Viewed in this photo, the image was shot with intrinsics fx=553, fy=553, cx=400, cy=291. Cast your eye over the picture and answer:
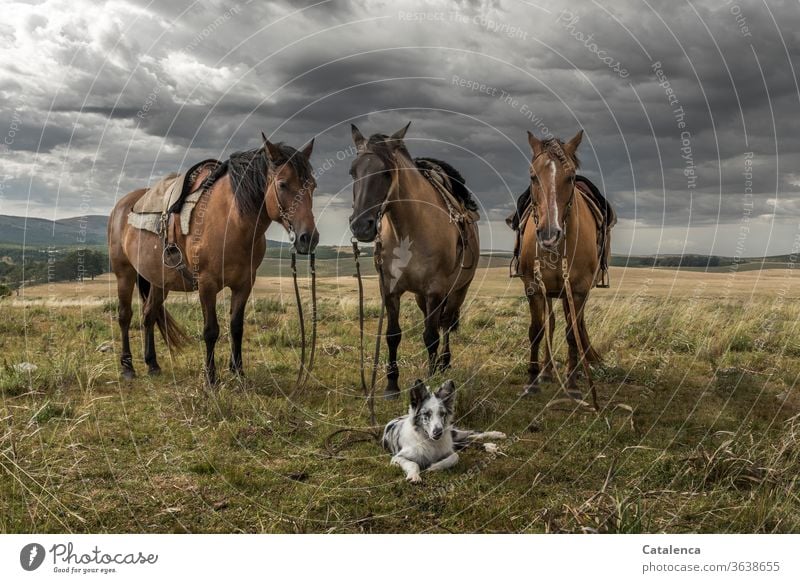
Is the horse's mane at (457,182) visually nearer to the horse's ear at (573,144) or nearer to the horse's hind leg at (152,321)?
the horse's ear at (573,144)

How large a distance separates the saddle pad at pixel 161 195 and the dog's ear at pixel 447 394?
5.03 m

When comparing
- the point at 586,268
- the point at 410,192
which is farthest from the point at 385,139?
the point at 586,268

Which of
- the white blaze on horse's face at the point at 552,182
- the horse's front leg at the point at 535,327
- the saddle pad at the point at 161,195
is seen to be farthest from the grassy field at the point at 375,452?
the saddle pad at the point at 161,195

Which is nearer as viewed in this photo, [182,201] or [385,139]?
[385,139]

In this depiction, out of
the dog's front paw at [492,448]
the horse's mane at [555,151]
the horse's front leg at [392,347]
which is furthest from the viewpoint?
the horse's front leg at [392,347]

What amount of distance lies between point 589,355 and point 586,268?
215cm

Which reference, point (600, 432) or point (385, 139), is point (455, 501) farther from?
point (385, 139)

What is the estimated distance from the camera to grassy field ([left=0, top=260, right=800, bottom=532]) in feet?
14.1

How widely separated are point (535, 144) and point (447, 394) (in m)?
2.99

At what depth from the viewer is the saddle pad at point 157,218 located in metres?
7.74

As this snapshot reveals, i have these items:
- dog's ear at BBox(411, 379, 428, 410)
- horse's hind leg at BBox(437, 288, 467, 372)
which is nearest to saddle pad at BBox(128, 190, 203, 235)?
horse's hind leg at BBox(437, 288, 467, 372)

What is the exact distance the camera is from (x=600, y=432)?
6.21 m

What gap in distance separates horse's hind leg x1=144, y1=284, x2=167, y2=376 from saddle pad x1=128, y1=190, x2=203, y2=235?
1.11m

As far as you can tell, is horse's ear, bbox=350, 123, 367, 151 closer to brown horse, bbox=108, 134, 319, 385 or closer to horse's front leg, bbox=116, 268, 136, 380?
brown horse, bbox=108, 134, 319, 385
